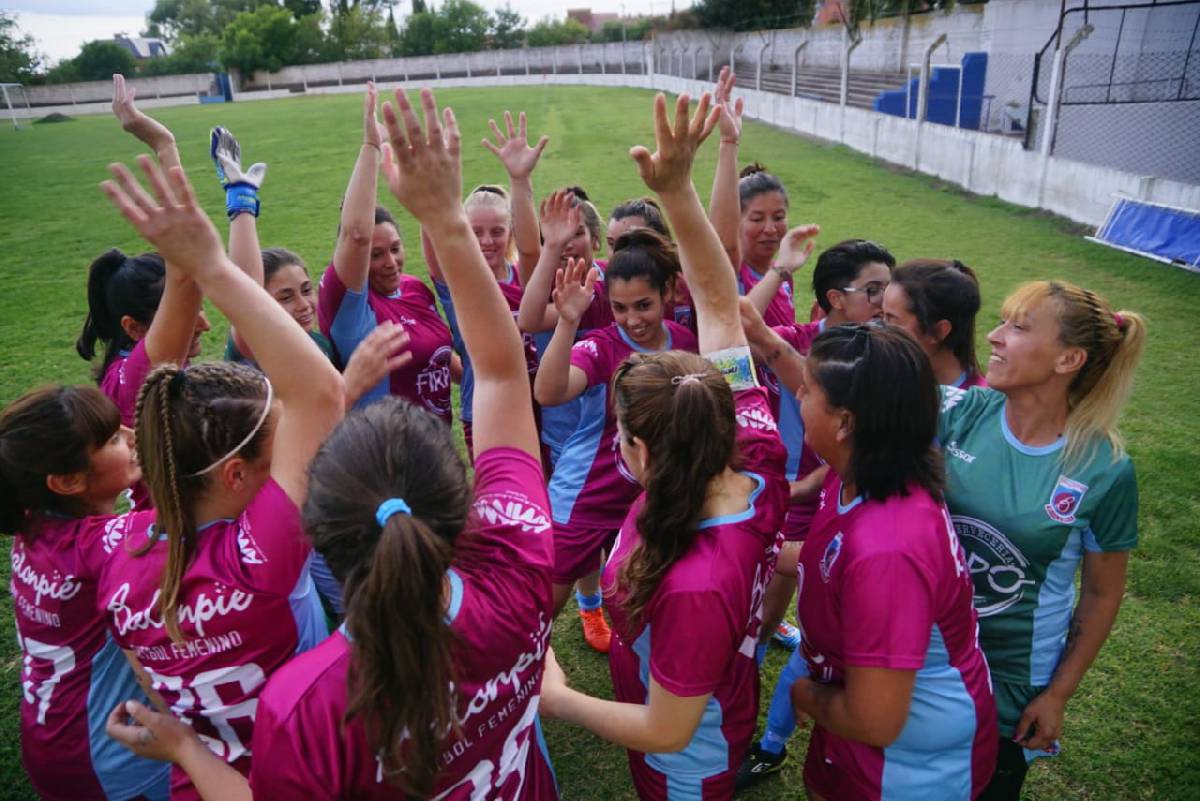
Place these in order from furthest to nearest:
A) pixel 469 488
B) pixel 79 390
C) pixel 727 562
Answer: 1. pixel 79 390
2. pixel 727 562
3. pixel 469 488

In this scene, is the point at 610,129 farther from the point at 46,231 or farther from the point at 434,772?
the point at 434,772

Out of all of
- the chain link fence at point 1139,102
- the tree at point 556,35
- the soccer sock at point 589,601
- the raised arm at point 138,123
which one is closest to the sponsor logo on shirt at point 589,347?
the soccer sock at point 589,601

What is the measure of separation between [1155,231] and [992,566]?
10092 mm

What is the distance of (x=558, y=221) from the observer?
3.44 m

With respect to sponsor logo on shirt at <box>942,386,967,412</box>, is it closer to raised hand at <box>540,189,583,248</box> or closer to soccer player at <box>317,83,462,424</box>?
raised hand at <box>540,189,583,248</box>

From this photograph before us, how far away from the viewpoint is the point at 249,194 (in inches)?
120

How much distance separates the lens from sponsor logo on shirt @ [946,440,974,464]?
2266 mm

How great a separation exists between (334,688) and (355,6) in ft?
288

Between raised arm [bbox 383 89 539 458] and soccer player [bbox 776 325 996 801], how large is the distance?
800 millimetres

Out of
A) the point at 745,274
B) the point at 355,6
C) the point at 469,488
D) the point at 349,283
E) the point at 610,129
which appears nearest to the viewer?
the point at 469,488

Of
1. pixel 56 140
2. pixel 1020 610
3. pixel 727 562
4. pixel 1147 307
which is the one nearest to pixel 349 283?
pixel 727 562

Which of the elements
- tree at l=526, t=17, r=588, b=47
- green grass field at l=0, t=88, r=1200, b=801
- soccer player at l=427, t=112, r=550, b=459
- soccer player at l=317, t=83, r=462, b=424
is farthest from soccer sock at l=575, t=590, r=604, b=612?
tree at l=526, t=17, r=588, b=47

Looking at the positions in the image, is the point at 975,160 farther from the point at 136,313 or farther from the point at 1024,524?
the point at 136,313

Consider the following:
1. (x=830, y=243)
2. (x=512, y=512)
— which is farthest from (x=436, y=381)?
(x=830, y=243)
